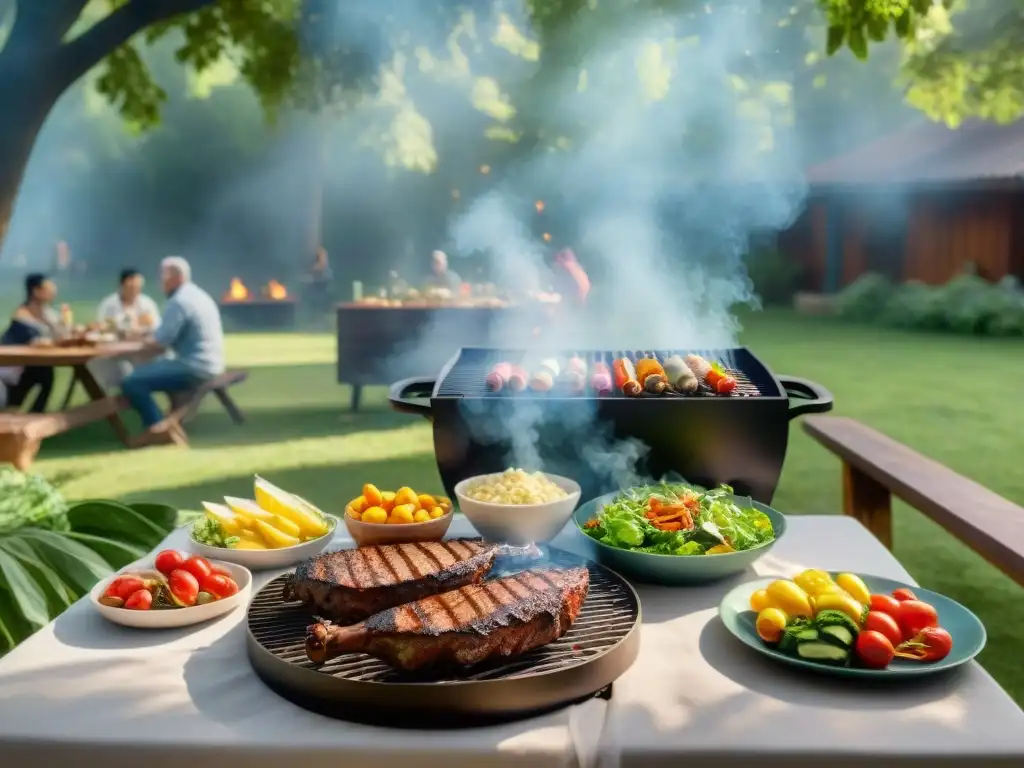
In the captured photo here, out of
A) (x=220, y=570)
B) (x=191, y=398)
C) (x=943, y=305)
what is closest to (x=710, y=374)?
(x=220, y=570)

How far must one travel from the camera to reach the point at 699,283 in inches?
979

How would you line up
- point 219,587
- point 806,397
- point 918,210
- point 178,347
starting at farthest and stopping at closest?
point 918,210
point 178,347
point 806,397
point 219,587

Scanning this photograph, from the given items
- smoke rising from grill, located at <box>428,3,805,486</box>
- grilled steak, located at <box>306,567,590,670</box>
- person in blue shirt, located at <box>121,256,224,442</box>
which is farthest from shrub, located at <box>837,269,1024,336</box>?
grilled steak, located at <box>306,567,590,670</box>

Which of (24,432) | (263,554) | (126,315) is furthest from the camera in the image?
(126,315)

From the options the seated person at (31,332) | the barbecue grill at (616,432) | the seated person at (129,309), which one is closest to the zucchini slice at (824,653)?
the barbecue grill at (616,432)

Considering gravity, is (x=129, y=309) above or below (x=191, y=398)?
above

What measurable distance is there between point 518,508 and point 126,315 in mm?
8831

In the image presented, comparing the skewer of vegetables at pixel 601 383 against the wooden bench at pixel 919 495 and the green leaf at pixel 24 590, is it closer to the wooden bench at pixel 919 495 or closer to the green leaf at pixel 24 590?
the wooden bench at pixel 919 495

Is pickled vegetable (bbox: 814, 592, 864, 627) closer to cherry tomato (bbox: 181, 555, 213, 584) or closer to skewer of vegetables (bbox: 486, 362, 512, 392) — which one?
cherry tomato (bbox: 181, 555, 213, 584)

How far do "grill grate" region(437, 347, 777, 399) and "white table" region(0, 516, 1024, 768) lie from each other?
54.0 inches

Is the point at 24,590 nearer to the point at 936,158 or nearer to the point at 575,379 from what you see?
the point at 575,379

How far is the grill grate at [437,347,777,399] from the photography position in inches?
126

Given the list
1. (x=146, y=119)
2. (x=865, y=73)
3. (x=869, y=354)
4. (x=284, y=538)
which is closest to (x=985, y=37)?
(x=869, y=354)

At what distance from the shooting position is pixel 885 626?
71.7 inches
